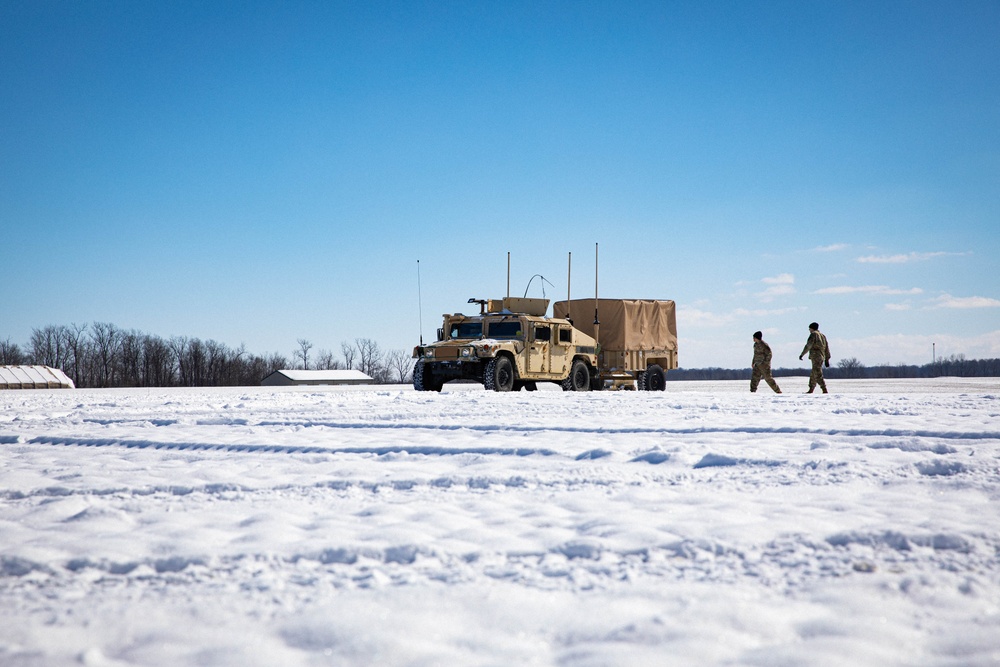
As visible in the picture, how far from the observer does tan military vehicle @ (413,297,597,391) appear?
61.5 feet

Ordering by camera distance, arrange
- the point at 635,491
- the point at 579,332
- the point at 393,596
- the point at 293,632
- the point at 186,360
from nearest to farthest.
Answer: the point at 293,632
the point at 393,596
the point at 635,491
the point at 579,332
the point at 186,360

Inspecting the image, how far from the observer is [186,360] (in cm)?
8625

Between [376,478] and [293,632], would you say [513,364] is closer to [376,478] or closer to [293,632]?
[376,478]

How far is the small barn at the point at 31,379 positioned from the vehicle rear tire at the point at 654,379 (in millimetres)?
26730

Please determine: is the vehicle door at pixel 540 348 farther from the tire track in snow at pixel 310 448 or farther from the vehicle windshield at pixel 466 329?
the tire track in snow at pixel 310 448

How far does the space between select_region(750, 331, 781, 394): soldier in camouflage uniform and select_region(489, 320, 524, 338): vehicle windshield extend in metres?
5.41

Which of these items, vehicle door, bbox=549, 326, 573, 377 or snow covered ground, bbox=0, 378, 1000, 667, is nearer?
snow covered ground, bbox=0, 378, 1000, 667

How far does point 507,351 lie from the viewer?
1905 cm

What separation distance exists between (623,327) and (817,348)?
5.97 m

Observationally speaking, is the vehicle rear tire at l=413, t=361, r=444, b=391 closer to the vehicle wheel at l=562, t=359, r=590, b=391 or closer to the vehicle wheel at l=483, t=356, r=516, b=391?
the vehicle wheel at l=483, t=356, r=516, b=391

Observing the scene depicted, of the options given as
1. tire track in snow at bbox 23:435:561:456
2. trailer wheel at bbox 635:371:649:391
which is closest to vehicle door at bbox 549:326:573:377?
trailer wheel at bbox 635:371:649:391

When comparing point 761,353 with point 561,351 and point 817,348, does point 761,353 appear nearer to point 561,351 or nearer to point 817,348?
point 817,348

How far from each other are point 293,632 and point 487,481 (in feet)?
8.64

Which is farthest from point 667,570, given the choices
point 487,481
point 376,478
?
point 376,478
